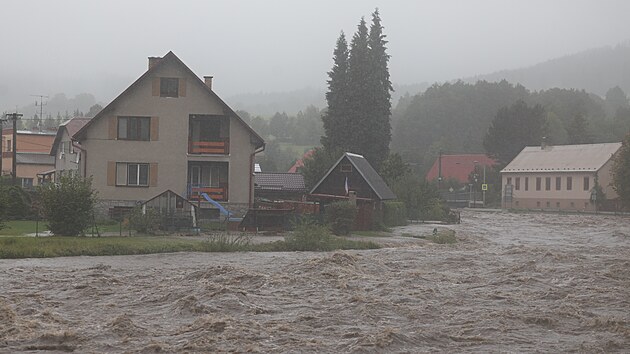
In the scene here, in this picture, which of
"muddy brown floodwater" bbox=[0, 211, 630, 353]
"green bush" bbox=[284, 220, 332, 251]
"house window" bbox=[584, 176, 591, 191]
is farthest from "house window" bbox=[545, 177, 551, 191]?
"green bush" bbox=[284, 220, 332, 251]

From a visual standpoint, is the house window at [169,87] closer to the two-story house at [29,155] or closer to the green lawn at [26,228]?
the green lawn at [26,228]

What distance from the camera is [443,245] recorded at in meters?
38.8

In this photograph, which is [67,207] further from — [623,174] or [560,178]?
[560,178]

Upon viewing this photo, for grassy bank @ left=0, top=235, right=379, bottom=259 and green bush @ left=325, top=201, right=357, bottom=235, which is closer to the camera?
grassy bank @ left=0, top=235, right=379, bottom=259

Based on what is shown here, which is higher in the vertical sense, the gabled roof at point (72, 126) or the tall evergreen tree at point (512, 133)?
the tall evergreen tree at point (512, 133)

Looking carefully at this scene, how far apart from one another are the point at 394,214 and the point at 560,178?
4772cm

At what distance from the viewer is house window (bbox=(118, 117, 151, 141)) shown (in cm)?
4684

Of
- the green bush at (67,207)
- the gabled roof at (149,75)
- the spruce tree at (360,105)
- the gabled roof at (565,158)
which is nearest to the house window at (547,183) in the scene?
the gabled roof at (565,158)

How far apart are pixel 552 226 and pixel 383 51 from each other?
90.0ft

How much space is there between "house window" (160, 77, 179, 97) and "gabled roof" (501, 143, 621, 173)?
56.5 metres

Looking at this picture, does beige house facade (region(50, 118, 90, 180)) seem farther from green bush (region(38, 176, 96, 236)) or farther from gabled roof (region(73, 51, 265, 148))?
green bush (region(38, 176, 96, 236))

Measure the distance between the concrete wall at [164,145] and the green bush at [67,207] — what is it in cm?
1246

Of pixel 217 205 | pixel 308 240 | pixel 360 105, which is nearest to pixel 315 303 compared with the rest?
pixel 308 240

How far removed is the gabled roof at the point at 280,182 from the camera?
59.8 metres
